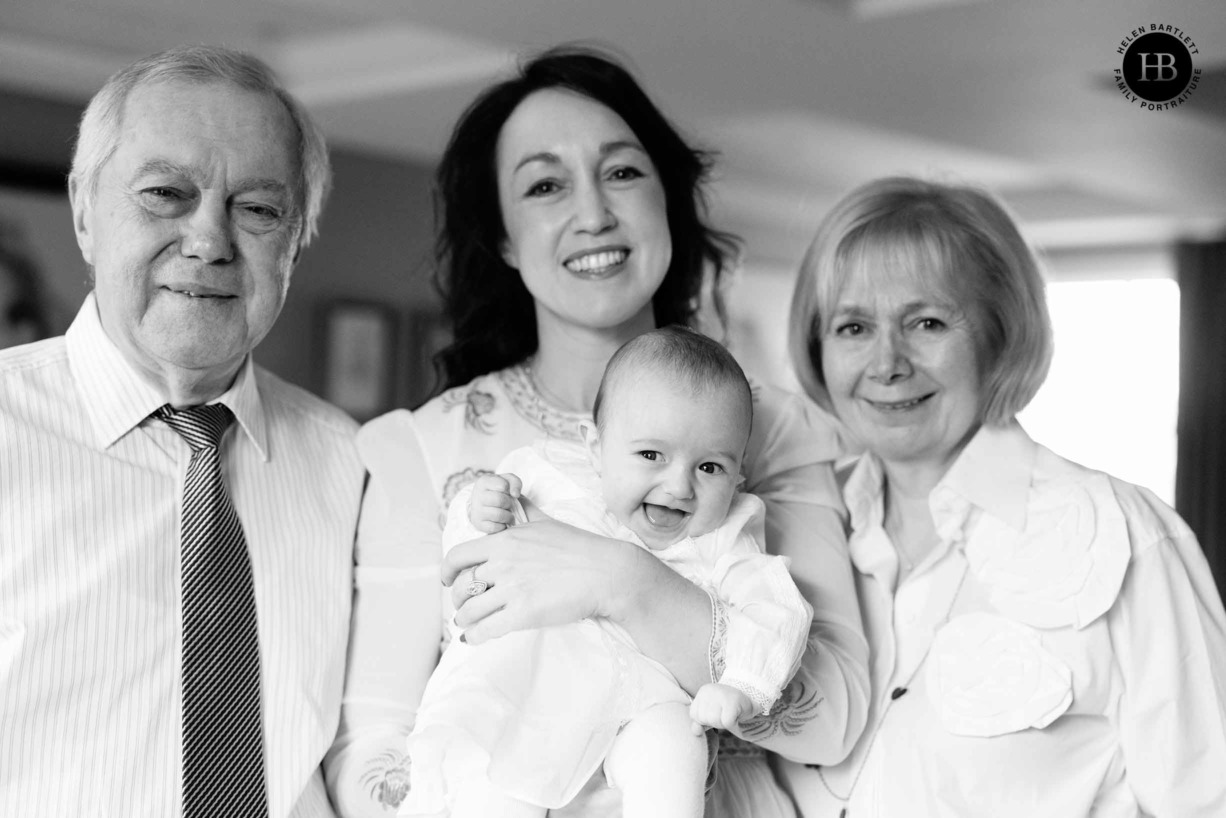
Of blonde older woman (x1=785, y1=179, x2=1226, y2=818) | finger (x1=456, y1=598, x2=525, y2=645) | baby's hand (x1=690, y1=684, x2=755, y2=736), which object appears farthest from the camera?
blonde older woman (x1=785, y1=179, x2=1226, y2=818)

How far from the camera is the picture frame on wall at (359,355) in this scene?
7875mm

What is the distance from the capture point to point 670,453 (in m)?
1.81

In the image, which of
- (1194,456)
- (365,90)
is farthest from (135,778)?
(1194,456)

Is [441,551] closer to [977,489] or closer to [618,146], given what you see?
[618,146]

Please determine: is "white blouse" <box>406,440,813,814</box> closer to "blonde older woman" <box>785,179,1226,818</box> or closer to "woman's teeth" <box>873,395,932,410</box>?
"blonde older woman" <box>785,179,1226,818</box>

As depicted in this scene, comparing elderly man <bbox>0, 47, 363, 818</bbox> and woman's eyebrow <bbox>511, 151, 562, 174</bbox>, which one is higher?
woman's eyebrow <bbox>511, 151, 562, 174</bbox>

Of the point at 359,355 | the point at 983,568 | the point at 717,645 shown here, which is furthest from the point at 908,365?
the point at 359,355

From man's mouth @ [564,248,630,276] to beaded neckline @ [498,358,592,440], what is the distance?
0.75ft

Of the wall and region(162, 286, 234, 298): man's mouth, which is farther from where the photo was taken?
the wall

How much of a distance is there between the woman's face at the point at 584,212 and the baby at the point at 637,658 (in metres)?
0.35

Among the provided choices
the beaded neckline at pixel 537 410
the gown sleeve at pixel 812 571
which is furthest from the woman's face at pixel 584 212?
the gown sleeve at pixel 812 571

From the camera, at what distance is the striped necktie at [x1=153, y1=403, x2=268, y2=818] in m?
1.92

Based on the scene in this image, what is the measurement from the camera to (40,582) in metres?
1.89

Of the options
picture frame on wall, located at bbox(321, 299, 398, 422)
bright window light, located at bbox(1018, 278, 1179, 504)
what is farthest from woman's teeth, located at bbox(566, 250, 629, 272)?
bright window light, located at bbox(1018, 278, 1179, 504)
